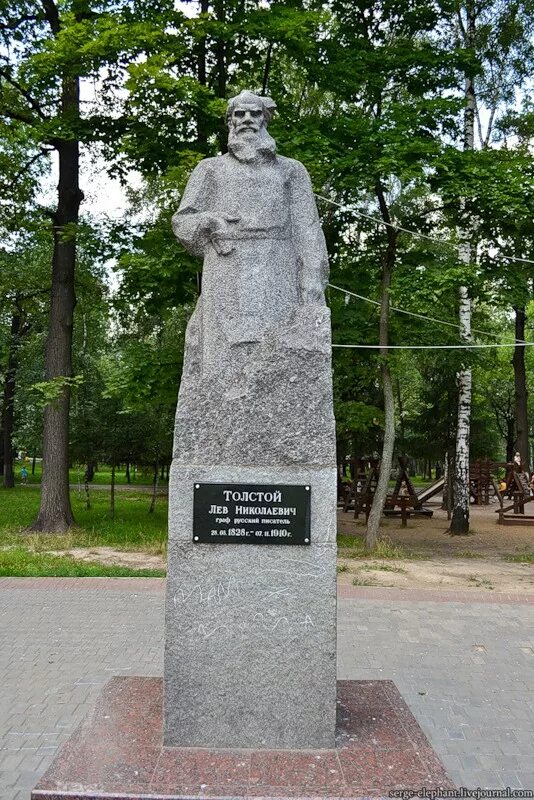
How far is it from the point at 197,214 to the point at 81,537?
12006 millimetres

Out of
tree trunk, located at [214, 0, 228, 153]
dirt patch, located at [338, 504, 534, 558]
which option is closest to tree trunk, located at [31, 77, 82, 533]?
tree trunk, located at [214, 0, 228, 153]

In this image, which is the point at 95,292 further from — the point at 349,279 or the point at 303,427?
the point at 303,427

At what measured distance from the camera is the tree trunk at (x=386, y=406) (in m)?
14.8

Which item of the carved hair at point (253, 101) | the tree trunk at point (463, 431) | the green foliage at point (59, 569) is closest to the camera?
the carved hair at point (253, 101)

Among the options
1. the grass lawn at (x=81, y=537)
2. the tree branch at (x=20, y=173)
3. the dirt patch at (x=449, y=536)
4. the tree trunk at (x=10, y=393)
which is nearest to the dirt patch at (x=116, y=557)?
the grass lawn at (x=81, y=537)

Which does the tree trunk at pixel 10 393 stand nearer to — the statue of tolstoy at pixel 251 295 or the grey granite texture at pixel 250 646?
the statue of tolstoy at pixel 251 295

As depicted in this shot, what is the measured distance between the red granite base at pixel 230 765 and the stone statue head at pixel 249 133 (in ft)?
10.8

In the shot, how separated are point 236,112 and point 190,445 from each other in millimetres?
2030

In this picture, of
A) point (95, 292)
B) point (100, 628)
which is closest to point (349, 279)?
point (95, 292)

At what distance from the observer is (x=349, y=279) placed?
16.1 meters

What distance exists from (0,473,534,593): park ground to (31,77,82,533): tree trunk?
25.4 inches

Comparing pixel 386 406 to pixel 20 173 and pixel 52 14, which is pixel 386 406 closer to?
pixel 20 173

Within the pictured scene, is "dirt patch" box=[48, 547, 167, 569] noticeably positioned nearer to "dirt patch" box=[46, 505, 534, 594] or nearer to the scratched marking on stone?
"dirt patch" box=[46, 505, 534, 594]

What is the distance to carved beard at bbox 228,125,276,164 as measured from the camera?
14.3 ft
